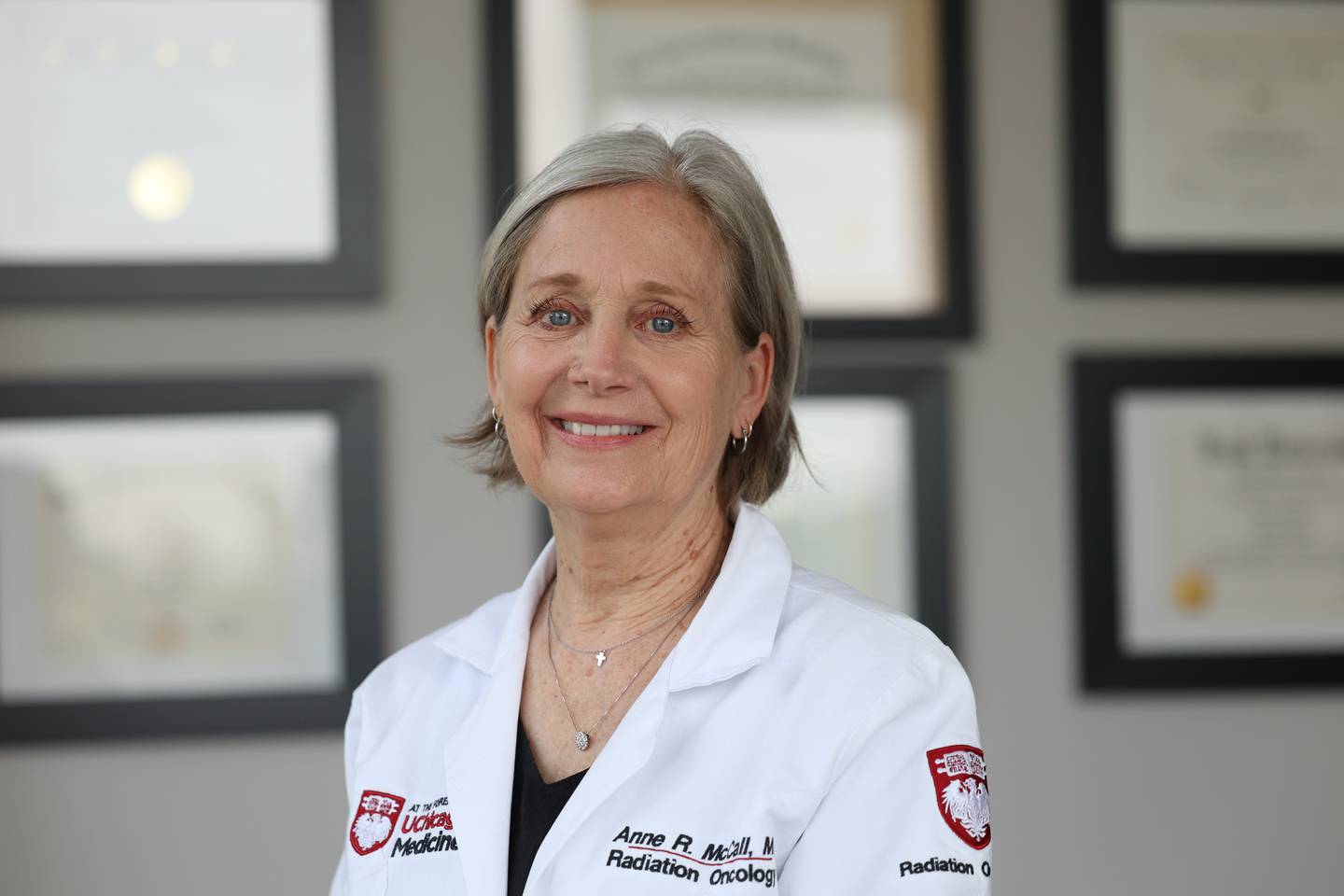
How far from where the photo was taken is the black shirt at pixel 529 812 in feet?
4.15

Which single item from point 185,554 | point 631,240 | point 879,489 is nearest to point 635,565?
point 631,240

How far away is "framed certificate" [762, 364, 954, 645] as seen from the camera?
2197mm

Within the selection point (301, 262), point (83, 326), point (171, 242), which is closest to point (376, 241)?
point (301, 262)

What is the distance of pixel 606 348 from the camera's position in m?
1.29

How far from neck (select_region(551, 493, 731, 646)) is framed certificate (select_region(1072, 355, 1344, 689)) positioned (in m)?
1.06

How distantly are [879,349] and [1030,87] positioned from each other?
529 millimetres

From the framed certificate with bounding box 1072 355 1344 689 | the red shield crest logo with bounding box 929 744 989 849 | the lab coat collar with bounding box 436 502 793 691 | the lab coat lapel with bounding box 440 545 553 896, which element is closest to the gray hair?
the lab coat collar with bounding box 436 502 793 691

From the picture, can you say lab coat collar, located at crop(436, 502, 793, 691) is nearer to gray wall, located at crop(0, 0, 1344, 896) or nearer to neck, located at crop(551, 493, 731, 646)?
neck, located at crop(551, 493, 731, 646)

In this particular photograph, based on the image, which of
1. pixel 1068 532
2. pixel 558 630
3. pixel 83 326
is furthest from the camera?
pixel 1068 532

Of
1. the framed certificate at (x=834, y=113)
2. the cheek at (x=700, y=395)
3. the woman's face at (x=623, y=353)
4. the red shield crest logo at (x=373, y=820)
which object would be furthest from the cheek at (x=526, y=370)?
the framed certificate at (x=834, y=113)

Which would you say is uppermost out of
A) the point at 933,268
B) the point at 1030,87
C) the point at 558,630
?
the point at 1030,87

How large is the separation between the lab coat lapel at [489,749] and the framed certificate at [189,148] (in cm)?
83

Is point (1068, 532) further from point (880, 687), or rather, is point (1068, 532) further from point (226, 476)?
point (226, 476)

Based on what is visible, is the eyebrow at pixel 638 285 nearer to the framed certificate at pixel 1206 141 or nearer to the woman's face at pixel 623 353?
the woman's face at pixel 623 353
